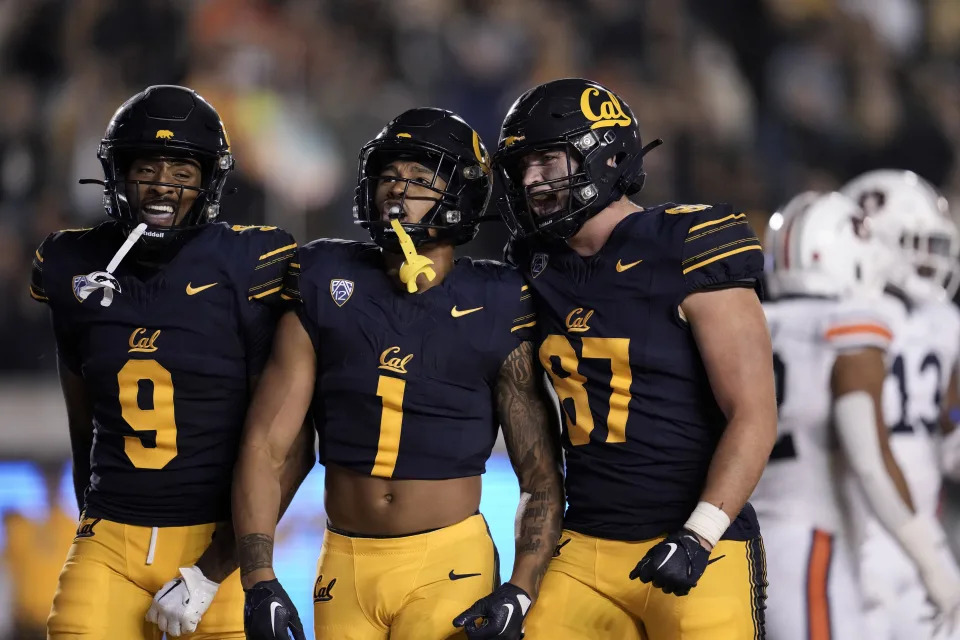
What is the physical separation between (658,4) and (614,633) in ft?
21.9

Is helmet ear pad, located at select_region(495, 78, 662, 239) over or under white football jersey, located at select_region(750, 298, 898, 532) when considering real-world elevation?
over

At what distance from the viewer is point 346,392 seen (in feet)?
10.2

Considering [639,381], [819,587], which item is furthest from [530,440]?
[819,587]

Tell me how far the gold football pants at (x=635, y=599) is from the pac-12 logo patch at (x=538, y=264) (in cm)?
67

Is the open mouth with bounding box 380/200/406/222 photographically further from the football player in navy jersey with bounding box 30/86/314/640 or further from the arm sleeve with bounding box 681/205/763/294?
the arm sleeve with bounding box 681/205/763/294

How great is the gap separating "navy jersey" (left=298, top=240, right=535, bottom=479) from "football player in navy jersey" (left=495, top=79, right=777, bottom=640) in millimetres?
144

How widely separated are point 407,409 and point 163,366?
68 centimetres

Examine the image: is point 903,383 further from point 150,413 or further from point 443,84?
point 443,84

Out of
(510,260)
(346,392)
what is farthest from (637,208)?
(346,392)

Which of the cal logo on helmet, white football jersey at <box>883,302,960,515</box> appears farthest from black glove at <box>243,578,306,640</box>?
white football jersey at <box>883,302,960,515</box>

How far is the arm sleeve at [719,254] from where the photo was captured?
299 cm

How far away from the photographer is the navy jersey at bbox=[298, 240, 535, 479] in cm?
308

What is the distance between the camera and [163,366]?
3.28m

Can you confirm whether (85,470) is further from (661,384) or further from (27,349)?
(27,349)
